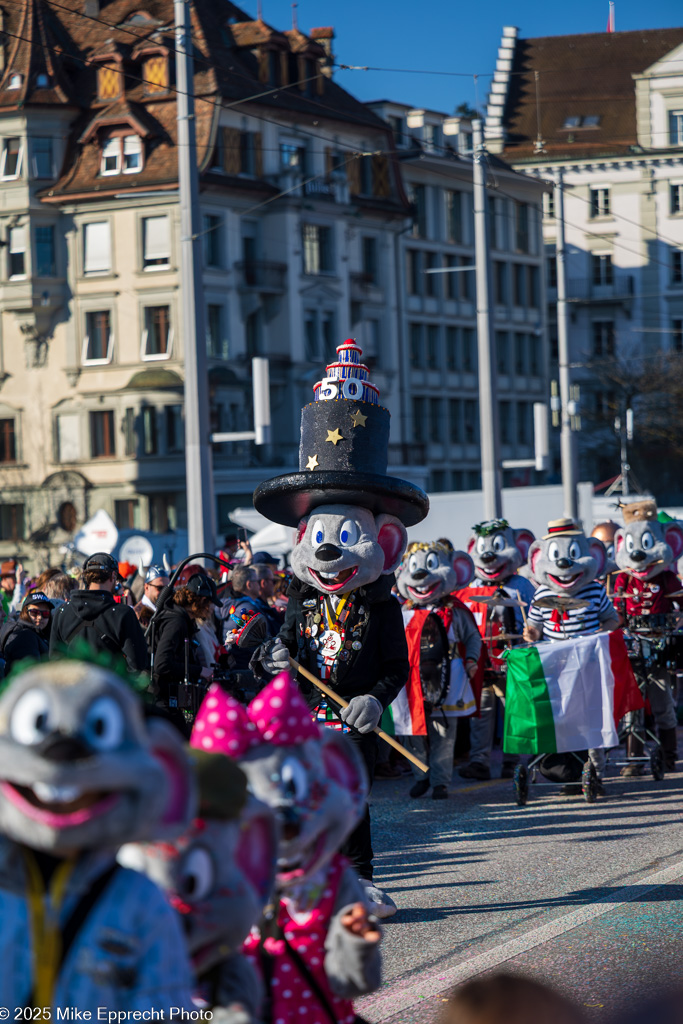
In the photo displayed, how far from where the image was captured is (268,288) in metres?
49.8

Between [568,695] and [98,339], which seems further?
[98,339]

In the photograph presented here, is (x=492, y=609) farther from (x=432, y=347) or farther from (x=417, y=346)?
(x=432, y=347)

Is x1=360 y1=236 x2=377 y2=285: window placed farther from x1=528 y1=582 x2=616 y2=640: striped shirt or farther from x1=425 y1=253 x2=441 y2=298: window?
x1=528 y1=582 x2=616 y2=640: striped shirt

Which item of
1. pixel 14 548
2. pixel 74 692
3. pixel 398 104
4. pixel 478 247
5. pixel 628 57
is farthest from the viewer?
pixel 628 57

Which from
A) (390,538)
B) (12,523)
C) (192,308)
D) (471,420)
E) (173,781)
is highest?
(471,420)

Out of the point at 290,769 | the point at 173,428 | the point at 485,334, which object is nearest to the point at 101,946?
the point at 290,769

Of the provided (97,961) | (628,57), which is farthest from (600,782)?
(628,57)

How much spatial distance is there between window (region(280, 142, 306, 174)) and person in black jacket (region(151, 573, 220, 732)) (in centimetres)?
4257

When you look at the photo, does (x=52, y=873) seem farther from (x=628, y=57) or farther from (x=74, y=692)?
(x=628, y=57)

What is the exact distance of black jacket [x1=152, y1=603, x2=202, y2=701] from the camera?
30.5 ft

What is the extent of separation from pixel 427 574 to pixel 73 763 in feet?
28.4

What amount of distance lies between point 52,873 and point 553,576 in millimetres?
8406

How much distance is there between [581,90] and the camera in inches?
2719

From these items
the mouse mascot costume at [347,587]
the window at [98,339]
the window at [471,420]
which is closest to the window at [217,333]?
the window at [98,339]
